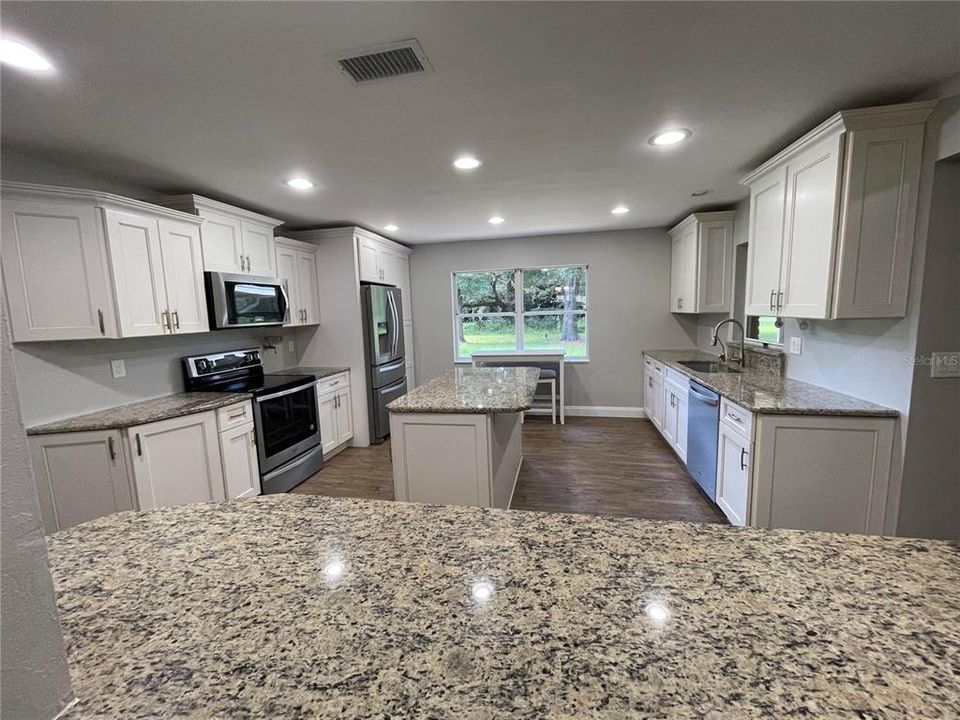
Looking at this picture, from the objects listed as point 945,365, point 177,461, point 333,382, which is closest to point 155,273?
point 177,461

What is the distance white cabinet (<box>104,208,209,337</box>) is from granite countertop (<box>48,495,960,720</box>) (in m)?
2.00

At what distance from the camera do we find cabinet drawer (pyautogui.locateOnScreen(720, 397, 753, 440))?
88.7 inches

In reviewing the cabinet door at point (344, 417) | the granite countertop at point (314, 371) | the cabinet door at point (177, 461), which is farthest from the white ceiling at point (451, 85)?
the cabinet door at point (344, 417)

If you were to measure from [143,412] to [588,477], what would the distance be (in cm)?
324

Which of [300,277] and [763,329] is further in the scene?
[300,277]

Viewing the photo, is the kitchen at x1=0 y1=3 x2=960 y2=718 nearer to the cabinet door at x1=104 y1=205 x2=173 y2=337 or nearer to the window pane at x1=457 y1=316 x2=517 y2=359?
the cabinet door at x1=104 y1=205 x2=173 y2=337

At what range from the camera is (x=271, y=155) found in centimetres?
237

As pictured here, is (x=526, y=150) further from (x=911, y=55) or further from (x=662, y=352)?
(x=662, y=352)

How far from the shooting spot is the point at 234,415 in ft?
9.36

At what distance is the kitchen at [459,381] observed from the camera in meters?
0.60

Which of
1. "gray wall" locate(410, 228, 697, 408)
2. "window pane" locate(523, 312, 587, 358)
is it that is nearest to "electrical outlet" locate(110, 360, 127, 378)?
"gray wall" locate(410, 228, 697, 408)

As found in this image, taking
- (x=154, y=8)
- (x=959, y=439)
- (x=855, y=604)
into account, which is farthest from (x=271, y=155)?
(x=959, y=439)

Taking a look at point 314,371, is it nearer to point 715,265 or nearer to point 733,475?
point 733,475

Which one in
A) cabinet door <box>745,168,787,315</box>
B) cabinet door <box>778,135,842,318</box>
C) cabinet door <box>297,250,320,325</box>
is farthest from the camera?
cabinet door <box>297,250,320,325</box>
